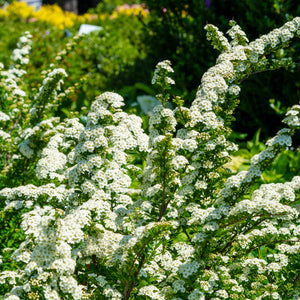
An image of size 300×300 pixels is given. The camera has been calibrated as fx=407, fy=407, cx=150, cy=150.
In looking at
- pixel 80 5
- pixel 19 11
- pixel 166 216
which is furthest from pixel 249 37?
pixel 80 5

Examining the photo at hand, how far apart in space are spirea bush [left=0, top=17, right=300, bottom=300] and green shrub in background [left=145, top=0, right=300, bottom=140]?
8.94 ft

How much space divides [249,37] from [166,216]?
3977 mm

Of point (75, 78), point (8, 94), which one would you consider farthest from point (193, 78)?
point (8, 94)

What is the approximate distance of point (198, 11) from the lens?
6133 mm

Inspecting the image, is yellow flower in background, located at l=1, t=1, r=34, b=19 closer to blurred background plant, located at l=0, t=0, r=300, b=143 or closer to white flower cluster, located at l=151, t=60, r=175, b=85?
blurred background plant, located at l=0, t=0, r=300, b=143

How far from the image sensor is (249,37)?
589 centimetres

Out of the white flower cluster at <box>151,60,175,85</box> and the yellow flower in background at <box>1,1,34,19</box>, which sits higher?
the yellow flower in background at <box>1,1,34,19</box>

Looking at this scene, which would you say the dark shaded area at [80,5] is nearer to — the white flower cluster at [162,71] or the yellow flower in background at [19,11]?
the yellow flower in background at [19,11]

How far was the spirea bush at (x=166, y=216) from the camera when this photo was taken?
92.1 inches

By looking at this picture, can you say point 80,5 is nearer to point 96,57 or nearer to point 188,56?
point 96,57

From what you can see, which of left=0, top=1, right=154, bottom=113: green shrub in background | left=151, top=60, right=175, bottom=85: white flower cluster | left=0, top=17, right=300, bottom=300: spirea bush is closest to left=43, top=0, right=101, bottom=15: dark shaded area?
left=0, top=1, right=154, bottom=113: green shrub in background

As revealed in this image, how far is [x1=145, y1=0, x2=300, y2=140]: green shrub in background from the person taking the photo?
5676 millimetres

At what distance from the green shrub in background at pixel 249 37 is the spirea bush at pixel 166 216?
107 inches

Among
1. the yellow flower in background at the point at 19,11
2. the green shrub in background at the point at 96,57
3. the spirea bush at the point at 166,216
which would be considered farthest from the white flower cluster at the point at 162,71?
the yellow flower in background at the point at 19,11
